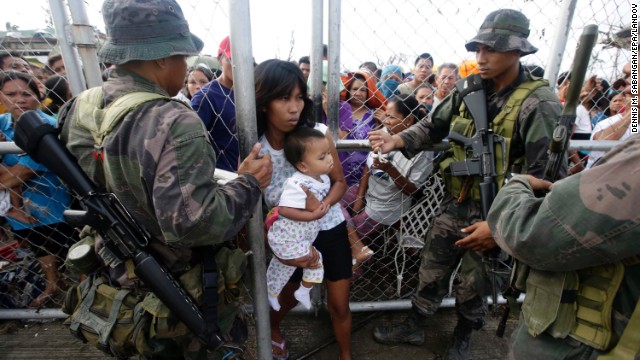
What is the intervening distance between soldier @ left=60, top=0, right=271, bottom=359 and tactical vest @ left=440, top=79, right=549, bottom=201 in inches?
47.6

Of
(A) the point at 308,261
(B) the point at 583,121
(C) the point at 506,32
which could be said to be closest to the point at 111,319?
(A) the point at 308,261

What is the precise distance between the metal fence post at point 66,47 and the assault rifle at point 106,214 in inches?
20.4

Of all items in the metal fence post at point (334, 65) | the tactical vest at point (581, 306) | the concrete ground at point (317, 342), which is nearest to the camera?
the tactical vest at point (581, 306)

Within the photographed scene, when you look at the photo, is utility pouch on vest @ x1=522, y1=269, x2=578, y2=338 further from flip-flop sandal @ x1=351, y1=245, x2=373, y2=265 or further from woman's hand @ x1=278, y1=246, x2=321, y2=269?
flip-flop sandal @ x1=351, y1=245, x2=373, y2=265

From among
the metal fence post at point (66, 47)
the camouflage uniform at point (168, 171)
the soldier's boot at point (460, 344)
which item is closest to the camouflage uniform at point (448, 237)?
the soldier's boot at point (460, 344)

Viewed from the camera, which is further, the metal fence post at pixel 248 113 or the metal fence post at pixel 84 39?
the metal fence post at pixel 84 39

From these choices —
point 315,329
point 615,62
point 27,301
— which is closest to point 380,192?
point 315,329

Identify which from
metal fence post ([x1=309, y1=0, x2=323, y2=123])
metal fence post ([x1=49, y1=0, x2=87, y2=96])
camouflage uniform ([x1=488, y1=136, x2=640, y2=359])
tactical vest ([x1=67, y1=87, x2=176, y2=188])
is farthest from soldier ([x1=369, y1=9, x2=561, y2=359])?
metal fence post ([x1=49, y1=0, x2=87, y2=96])

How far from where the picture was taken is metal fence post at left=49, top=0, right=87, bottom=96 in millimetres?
1521

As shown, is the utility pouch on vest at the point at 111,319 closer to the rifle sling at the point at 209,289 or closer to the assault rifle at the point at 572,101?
the rifle sling at the point at 209,289

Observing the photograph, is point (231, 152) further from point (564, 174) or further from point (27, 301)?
point (27, 301)

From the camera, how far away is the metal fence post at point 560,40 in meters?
1.80

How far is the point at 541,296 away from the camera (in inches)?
44.1

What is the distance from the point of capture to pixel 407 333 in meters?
2.30
